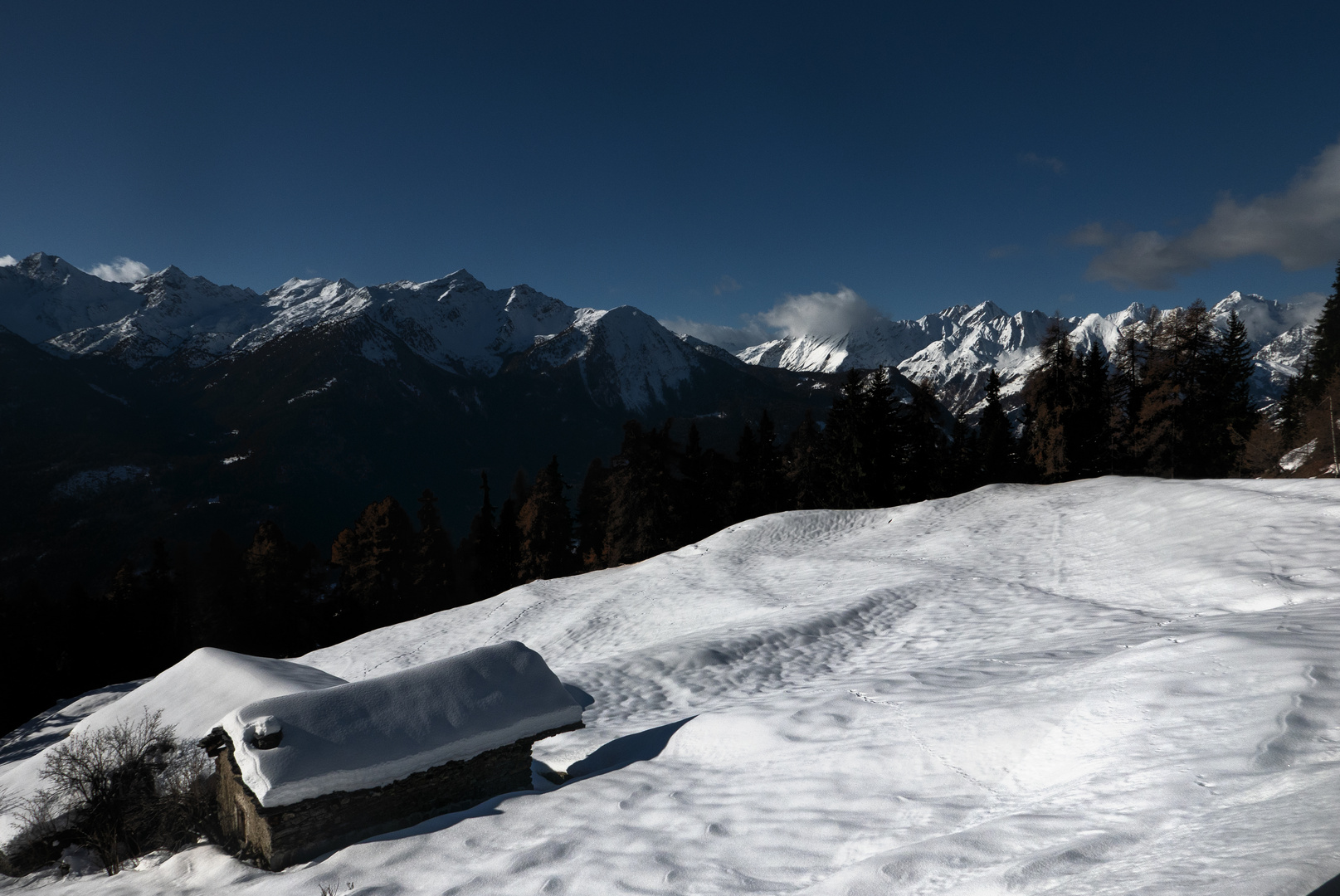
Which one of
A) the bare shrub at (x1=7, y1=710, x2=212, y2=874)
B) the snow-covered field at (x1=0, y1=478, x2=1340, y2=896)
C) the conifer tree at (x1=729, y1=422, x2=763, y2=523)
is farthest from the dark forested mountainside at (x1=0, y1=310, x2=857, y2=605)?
the bare shrub at (x1=7, y1=710, x2=212, y2=874)

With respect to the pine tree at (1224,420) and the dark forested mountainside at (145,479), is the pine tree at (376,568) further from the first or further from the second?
the dark forested mountainside at (145,479)

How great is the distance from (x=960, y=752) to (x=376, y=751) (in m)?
6.65

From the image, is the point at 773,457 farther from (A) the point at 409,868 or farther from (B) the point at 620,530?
(A) the point at 409,868

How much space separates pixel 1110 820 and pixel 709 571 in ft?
63.1

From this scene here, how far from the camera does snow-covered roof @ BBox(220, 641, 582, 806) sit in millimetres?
7191

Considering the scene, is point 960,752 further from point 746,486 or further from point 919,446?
point 746,486

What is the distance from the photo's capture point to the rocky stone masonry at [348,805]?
7078mm

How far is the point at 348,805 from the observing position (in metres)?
7.42

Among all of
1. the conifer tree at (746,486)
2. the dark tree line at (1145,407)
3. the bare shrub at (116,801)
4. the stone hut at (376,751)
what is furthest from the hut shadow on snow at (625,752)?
the conifer tree at (746,486)

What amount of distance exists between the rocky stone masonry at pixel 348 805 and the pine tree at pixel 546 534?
33467 mm

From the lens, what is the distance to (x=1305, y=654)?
21.4ft

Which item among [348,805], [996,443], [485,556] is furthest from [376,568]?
[996,443]


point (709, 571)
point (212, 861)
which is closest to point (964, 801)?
point (212, 861)

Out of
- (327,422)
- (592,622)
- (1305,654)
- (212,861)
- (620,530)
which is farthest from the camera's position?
(327,422)
